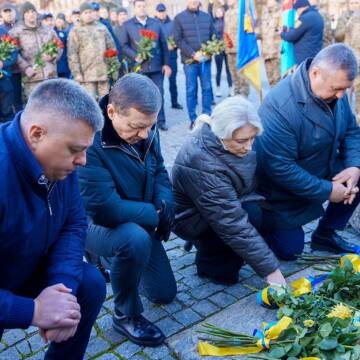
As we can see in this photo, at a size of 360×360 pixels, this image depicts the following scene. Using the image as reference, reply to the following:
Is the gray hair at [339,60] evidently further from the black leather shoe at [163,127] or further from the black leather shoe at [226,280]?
the black leather shoe at [163,127]

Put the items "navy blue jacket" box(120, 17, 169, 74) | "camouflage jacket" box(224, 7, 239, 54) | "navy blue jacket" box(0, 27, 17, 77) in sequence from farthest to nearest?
"camouflage jacket" box(224, 7, 239, 54)
"navy blue jacket" box(120, 17, 169, 74)
"navy blue jacket" box(0, 27, 17, 77)

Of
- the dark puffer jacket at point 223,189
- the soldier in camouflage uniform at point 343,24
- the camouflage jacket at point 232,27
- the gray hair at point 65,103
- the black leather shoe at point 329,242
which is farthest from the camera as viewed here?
the camouflage jacket at point 232,27

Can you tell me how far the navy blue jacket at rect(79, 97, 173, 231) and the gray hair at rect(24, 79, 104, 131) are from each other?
2.60 feet

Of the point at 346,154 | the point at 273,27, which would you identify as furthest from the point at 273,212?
the point at 273,27

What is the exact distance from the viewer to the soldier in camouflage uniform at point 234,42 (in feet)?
31.6

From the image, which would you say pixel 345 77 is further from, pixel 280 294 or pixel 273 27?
pixel 273 27

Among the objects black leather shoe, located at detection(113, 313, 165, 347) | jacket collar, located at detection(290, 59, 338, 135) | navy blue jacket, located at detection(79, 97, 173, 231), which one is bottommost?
black leather shoe, located at detection(113, 313, 165, 347)

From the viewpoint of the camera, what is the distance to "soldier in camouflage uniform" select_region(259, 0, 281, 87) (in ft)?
30.6

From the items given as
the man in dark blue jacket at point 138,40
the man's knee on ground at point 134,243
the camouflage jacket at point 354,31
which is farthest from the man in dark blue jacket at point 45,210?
the camouflage jacket at point 354,31

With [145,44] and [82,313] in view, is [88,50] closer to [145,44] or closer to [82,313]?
[145,44]

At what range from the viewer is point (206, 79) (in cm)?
Answer: 911

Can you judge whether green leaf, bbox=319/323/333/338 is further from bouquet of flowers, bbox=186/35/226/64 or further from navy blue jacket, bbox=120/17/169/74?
bouquet of flowers, bbox=186/35/226/64

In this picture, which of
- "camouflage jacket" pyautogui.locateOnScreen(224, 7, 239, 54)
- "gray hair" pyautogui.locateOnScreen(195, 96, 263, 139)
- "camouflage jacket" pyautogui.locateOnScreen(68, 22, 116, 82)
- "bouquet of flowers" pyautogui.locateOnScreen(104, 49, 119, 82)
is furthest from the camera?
"camouflage jacket" pyautogui.locateOnScreen(224, 7, 239, 54)

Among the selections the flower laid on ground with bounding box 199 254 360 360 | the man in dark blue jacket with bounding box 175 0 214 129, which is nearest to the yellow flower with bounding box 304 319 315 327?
the flower laid on ground with bounding box 199 254 360 360
